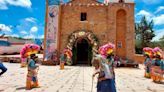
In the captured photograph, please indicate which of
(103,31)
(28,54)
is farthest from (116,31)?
(28,54)

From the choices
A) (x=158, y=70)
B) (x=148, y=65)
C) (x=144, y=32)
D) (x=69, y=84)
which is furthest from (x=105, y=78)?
(x=144, y=32)

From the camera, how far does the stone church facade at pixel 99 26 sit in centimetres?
2678

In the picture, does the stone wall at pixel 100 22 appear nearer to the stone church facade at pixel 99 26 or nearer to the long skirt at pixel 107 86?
the stone church facade at pixel 99 26

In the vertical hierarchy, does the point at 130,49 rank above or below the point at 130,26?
below

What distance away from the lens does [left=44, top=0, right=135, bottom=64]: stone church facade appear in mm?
26781

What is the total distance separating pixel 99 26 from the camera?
27.1 meters

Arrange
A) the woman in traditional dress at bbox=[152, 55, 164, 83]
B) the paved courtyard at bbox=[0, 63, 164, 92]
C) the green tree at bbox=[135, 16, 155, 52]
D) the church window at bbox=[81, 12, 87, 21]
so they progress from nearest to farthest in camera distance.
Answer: the paved courtyard at bbox=[0, 63, 164, 92] < the woman in traditional dress at bbox=[152, 55, 164, 83] < the church window at bbox=[81, 12, 87, 21] < the green tree at bbox=[135, 16, 155, 52]

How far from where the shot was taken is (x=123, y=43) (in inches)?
1069

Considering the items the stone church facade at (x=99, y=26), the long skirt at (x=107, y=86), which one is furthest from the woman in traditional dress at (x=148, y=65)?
the stone church facade at (x=99, y=26)

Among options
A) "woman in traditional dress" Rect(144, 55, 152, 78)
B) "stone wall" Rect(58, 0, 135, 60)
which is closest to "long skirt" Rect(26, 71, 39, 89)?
"woman in traditional dress" Rect(144, 55, 152, 78)

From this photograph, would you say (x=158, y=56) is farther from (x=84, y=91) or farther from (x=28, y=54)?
(x=28, y=54)

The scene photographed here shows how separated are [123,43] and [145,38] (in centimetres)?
2967

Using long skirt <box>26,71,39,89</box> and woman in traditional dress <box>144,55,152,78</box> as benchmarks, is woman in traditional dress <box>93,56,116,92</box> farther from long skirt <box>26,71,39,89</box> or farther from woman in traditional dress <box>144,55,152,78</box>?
woman in traditional dress <box>144,55,152,78</box>

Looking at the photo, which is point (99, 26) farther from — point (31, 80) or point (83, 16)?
point (31, 80)
